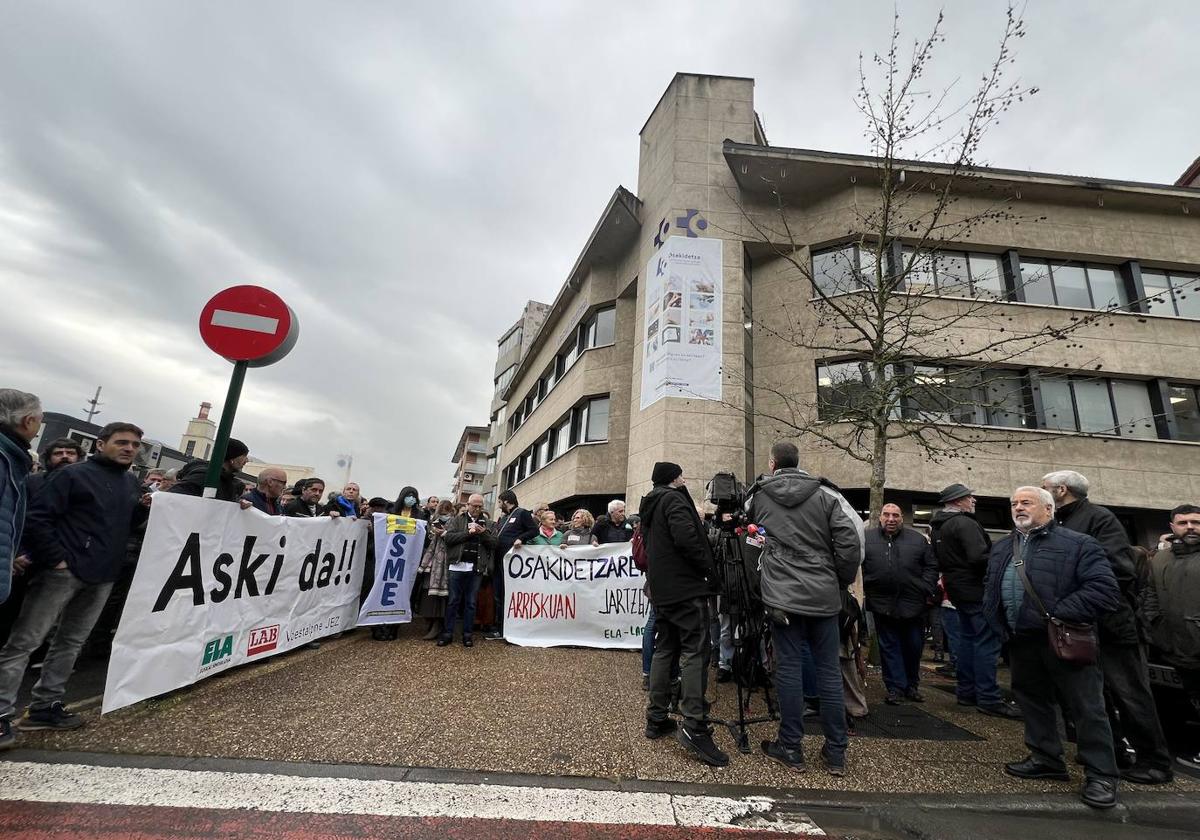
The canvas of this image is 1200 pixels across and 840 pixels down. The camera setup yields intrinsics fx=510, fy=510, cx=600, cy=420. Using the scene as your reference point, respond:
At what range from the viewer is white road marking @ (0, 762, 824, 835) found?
228 centimetres

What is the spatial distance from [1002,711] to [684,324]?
10.0m

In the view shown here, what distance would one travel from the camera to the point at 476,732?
→ 3.33 m

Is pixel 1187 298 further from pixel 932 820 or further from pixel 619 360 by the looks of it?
pixel 932 820

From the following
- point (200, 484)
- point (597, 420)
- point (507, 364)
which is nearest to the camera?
point (200, 484)

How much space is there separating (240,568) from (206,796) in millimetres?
2406

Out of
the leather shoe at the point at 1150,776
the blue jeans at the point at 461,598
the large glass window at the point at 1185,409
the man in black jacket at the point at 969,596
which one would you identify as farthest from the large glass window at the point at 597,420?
the large glass window at the point at 1185,409

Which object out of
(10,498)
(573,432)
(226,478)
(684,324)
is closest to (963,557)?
(226,478)

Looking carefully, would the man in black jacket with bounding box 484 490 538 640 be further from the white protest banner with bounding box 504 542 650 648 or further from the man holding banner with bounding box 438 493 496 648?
the man holding banner with bounding box 438 493 496 648

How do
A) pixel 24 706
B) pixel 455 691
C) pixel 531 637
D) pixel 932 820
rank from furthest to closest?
pixel 531 637
pixel 455 691
pixel 24 706
pixel 932 820

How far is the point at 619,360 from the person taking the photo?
15.9 meters

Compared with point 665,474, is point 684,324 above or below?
above

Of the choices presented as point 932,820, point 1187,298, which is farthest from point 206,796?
point 1187,298

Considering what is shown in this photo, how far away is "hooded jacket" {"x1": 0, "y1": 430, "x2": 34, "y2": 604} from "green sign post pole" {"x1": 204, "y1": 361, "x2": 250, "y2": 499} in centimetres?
106

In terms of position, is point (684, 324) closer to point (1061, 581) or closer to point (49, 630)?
point (1061, 581)
